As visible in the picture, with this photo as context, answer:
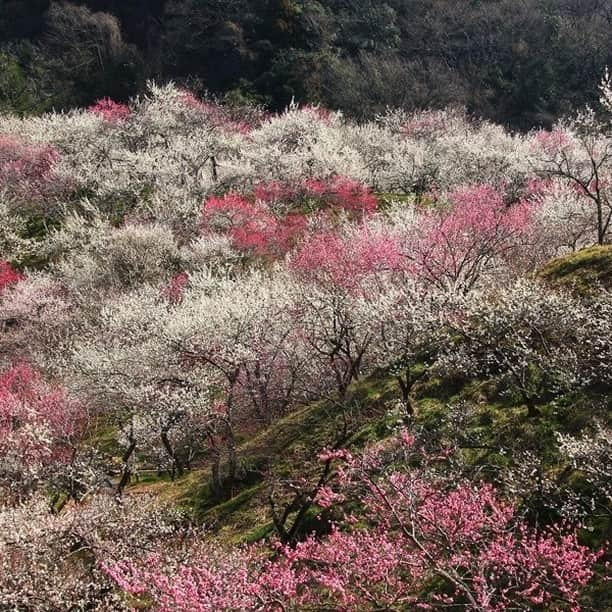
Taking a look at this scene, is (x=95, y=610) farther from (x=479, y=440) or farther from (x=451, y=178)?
(x=451, y=178)

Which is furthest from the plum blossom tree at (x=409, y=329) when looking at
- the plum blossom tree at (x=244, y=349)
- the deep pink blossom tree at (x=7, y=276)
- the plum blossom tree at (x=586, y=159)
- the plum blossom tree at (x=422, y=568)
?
the deep pink blossom tree at (x=7, y=276)

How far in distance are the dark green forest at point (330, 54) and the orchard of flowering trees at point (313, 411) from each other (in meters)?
29.9

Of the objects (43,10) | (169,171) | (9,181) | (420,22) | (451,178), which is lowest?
(9,181)

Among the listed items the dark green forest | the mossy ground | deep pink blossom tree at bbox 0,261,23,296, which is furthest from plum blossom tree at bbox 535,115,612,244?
deep pink blossom tree at bbox 0,261,23,296

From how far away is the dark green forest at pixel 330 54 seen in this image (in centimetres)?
6162

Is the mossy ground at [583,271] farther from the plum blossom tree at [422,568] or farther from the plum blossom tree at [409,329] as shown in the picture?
the plum blossom tree at [422,568]

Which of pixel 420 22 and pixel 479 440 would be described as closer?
pixel 479 440

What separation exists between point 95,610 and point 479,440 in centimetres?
786

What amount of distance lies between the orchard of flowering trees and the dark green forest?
29.9 metres

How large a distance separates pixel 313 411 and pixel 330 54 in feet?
184

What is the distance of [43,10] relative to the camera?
78625 mm

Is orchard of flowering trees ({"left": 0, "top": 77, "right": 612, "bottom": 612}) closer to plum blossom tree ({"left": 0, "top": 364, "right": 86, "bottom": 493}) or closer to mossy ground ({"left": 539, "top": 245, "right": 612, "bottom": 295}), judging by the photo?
plum blossom tree ({"left": 0, "top": 364, "right": 86, "bottom": 493})

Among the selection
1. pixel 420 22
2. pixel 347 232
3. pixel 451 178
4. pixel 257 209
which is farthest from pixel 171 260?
pixel 420 22

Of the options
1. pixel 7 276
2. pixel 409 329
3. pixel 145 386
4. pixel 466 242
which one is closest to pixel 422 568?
pixel 409 329
